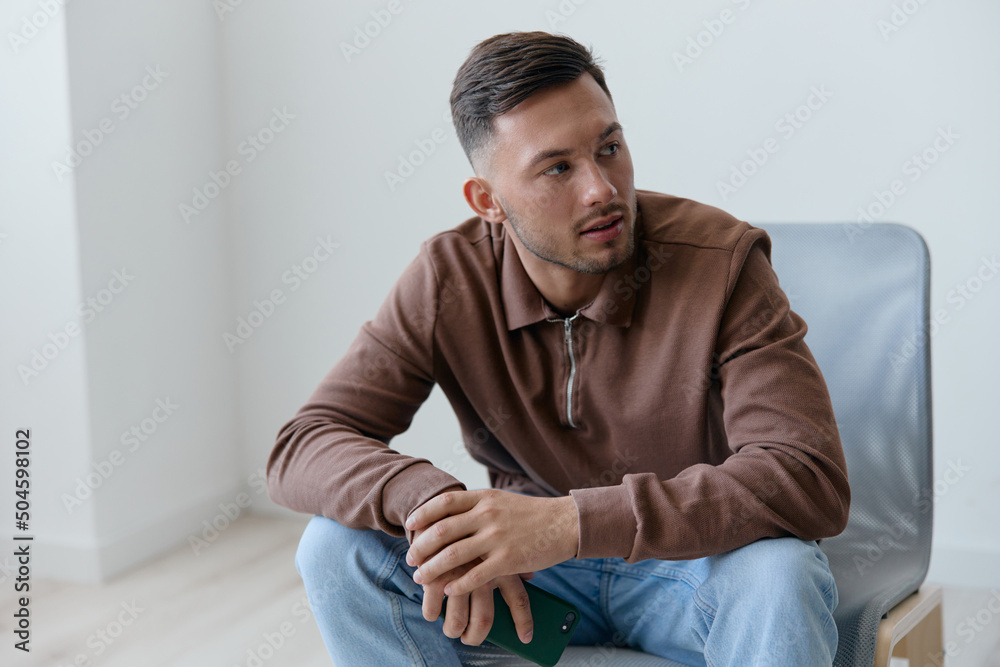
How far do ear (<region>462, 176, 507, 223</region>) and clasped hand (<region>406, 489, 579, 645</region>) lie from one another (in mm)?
454

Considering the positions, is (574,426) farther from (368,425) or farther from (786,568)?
(786,568)

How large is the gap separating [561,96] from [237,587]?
5.01 feet

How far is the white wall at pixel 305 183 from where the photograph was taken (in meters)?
1.93

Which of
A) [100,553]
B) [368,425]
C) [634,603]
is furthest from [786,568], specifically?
[100,553]

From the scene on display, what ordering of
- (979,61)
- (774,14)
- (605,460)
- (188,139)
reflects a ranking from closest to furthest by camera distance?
(605,460), (979,61), (774,14), (188,139)

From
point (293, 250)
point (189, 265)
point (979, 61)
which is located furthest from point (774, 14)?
point (189, 265)

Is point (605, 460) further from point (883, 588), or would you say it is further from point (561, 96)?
point (561, 96)

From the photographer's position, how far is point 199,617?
2.07 metres

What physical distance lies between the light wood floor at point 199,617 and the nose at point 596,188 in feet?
3.80

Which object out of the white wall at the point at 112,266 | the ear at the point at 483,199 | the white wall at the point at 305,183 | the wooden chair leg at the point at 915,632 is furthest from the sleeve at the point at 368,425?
the white wall at the point at 112,266

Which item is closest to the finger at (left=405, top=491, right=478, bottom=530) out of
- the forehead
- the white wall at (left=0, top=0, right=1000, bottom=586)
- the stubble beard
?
the stubble beard

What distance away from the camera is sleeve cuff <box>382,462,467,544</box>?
1134 millimetres

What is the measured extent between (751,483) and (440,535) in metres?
0.36

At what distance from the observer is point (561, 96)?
1251 millimetres
